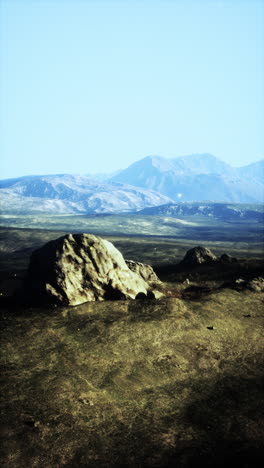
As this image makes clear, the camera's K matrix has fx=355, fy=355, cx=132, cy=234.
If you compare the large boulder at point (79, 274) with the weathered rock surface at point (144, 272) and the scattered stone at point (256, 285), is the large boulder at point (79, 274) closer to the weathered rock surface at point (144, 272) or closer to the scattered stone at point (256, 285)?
the weathered rock surface at point (144, 272)

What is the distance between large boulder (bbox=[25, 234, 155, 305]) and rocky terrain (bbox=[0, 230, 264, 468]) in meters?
0.43

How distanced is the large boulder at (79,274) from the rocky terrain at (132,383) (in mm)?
426

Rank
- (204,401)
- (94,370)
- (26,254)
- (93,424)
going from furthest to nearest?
(26,254)
(94,370)
(204,401)
(93,424)

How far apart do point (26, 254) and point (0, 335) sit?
399ft

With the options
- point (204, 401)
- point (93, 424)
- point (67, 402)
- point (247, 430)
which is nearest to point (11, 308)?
point (67, 402)

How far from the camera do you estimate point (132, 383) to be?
20.3 metres

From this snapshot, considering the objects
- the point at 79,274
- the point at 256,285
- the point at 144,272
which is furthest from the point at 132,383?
the point at 256,285

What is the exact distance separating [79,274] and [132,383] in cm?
1419

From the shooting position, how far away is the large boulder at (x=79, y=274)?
31.1 m

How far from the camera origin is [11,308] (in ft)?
100

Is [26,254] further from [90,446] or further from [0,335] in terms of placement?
[90,446]

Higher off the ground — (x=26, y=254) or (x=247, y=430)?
(x=247, y=430)

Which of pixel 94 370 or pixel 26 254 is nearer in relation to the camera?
pixel 94 370

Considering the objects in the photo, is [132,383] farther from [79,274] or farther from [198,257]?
[198,257]
